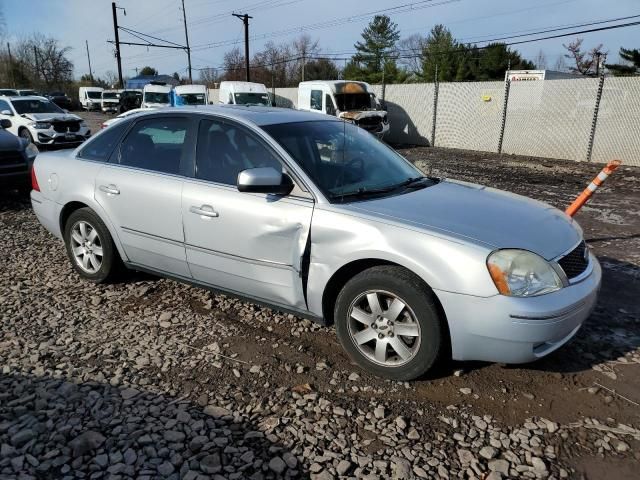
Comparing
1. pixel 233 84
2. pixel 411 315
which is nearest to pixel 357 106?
pixel 233 84

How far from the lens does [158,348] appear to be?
3.64 metres

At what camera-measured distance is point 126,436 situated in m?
2.68

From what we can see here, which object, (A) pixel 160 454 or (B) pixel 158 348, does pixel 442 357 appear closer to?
(A) pixel 160 454

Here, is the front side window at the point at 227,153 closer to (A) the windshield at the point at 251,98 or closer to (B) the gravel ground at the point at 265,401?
(B) the gravel ground at the point at 265,401

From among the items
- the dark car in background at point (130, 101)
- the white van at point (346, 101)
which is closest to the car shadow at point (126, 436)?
the white van at point (346, 101)

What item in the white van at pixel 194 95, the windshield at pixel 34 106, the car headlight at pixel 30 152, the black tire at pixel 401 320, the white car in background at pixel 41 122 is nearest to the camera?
the black tire at pixel 401 320

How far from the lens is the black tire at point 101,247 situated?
4.52 meters

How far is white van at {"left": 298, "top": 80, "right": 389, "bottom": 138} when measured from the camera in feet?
61.1

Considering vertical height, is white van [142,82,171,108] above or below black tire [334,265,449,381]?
above

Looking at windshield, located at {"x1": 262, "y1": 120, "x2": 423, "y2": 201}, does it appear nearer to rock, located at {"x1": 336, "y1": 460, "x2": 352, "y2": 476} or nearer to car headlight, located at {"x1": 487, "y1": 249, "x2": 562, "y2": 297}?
car headlight, located at {"x1": 487, "y1": 249, "x2": 562, "y2": 297}

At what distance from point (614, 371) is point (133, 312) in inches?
142

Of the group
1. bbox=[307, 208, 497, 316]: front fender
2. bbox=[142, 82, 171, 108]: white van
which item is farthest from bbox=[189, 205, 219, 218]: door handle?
bbox=[142, 82, 171, 108]: white van

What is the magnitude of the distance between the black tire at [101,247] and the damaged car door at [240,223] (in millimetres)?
1024

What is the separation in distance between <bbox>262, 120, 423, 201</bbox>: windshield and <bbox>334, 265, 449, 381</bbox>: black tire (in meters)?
0.63
